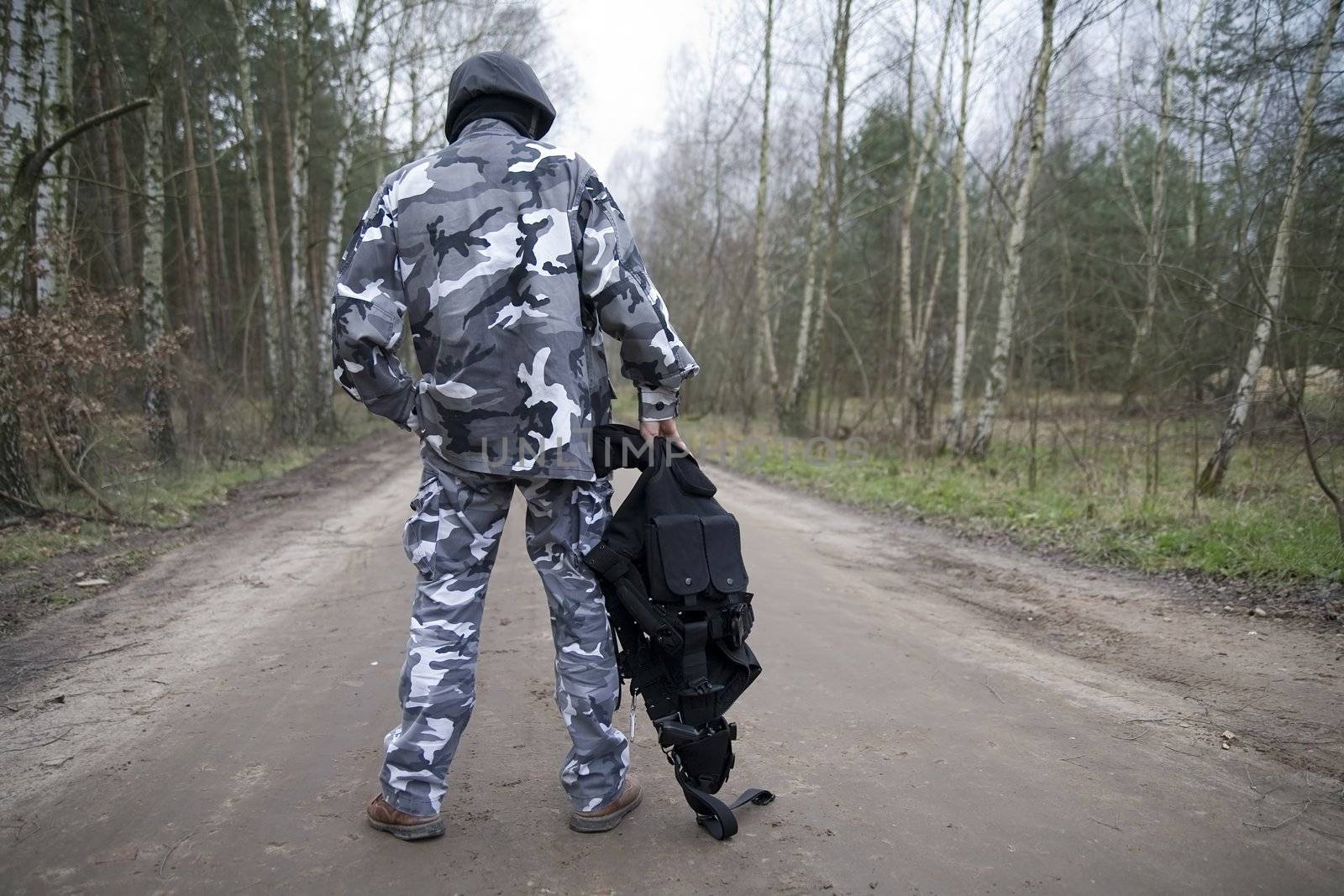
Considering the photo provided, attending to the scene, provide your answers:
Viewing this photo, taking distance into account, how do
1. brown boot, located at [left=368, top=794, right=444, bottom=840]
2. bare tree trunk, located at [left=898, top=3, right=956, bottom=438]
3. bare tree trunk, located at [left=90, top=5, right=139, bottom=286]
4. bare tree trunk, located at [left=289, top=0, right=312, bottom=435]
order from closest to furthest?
1. brown boot, located at [left=368, top=794, right=444, bottom=840]
2. bare tree trunk, located at [left=90, top=5, right=139, bottom=286]
3. bare tree trunk, located at [left=898, top=3, right=956, bottom=438]
4. bare tree trunk, located at [left=289, top=0, right=312, bottom=435]

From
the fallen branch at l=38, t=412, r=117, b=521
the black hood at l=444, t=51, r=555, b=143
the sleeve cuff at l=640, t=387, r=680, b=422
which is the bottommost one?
the fallen branch at l=38, t=412, r=117, b=521

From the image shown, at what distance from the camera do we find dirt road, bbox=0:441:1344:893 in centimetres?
223

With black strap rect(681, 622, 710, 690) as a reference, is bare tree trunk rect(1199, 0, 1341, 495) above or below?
above

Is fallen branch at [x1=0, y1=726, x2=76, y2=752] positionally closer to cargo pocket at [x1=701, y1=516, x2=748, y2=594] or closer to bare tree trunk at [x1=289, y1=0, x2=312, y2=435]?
cargo pocket at [x1=701, y1=516, x2=748, y2=594]

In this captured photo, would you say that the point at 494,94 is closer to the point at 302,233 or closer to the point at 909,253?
the point at 909,253

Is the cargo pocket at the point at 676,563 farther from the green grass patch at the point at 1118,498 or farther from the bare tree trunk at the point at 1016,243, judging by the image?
the bare tree trunk at the point at 1016,243

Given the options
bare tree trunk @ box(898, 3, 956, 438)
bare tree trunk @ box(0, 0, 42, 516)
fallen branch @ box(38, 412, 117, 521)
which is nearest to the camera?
bare tree trunk @ box(0, 0, 42, 516)

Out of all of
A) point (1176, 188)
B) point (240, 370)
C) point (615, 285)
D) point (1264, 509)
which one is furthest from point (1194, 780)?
point (1176, 188)

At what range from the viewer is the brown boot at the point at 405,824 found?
7.75ft

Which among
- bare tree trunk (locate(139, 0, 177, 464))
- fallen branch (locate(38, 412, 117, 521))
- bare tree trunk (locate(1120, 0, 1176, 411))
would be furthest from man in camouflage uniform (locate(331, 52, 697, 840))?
bare tree trunk (locate(139, 0, 177, 464))

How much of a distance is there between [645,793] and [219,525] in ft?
21.2

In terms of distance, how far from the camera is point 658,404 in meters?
2.53

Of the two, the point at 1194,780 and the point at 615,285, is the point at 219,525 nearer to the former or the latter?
the point at 615,285

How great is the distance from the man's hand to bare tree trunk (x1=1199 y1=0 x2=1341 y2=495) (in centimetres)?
582
